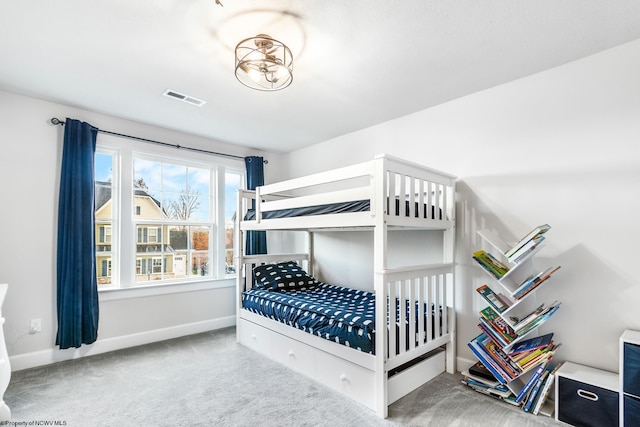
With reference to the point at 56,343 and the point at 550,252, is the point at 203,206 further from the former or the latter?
the point at 550,252

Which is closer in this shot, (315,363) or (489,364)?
(489,364)

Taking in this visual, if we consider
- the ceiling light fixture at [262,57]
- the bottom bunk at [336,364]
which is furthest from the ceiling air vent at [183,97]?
the bottom bunk at [336,364]

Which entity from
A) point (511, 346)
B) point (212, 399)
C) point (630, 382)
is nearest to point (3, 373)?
point (212, 399)

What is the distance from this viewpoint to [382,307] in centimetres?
208

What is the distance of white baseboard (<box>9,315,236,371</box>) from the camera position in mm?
2729

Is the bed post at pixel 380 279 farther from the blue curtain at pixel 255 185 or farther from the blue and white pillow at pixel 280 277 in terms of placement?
the blue curtain at pixel 255 185

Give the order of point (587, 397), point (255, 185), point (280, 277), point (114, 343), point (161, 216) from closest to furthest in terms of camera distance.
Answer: point (587, 397) < point (114, 343) < point (280, 277) < point (161, 216) < point (255, 185)

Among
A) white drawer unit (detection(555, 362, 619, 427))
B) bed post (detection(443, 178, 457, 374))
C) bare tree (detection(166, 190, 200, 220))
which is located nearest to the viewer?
white drawer unit (detection(555, 362, 619, 427))

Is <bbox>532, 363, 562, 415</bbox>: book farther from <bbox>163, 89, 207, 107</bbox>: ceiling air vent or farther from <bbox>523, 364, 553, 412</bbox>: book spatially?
<bbox>163, 89, 207, 107</bbox>: ceiling air vent

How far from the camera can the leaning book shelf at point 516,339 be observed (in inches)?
80.7

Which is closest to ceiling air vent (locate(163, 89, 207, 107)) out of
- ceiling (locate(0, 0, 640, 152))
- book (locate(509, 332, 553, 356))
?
ceiling (locate(0, 0, 640, 152))

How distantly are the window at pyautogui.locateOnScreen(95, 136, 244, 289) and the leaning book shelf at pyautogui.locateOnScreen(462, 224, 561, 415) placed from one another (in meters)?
2.91

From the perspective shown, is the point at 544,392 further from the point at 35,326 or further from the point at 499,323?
the point at 35,326

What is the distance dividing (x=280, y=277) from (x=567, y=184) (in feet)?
8.52
